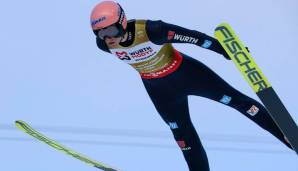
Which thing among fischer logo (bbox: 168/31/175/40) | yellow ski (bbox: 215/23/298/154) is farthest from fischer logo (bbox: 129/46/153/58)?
yellow ski (bbox: 215/23/298/154)

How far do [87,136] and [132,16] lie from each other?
1.35 metres

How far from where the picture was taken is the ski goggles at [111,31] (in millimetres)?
3084

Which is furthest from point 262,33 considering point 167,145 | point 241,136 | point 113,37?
point 113,37

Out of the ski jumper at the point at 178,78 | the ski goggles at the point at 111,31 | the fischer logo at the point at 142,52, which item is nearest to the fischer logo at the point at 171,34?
the ski jumper at the point at 178,78

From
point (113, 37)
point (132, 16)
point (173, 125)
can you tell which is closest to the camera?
point (113, 37)

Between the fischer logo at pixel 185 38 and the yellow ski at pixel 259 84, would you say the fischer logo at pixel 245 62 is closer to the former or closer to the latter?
the yellow ski at pixel 259 84

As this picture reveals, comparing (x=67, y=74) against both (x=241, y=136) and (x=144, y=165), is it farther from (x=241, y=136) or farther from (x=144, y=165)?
(x=241, y=136)

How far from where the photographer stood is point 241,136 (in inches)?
210

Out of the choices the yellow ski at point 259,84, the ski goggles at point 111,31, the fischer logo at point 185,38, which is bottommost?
the yellow ski at point 259,84

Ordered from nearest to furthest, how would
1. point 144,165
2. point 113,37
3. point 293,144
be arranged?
1. point 293,144
2. point 113,37
3. point 144,165

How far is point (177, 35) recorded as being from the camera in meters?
3.18

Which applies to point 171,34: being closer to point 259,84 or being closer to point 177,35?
point 177,35

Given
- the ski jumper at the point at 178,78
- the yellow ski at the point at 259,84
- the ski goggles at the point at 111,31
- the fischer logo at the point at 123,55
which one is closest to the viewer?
the yellow ski at the point at 259,84

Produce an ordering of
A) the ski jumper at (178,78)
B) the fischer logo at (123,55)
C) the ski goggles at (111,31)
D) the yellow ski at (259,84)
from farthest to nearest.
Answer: the fischer logo at (123,55) < the ski jumper at (178,78) < the ski goggles at (111,31) < the yellow ski at (259,84)
